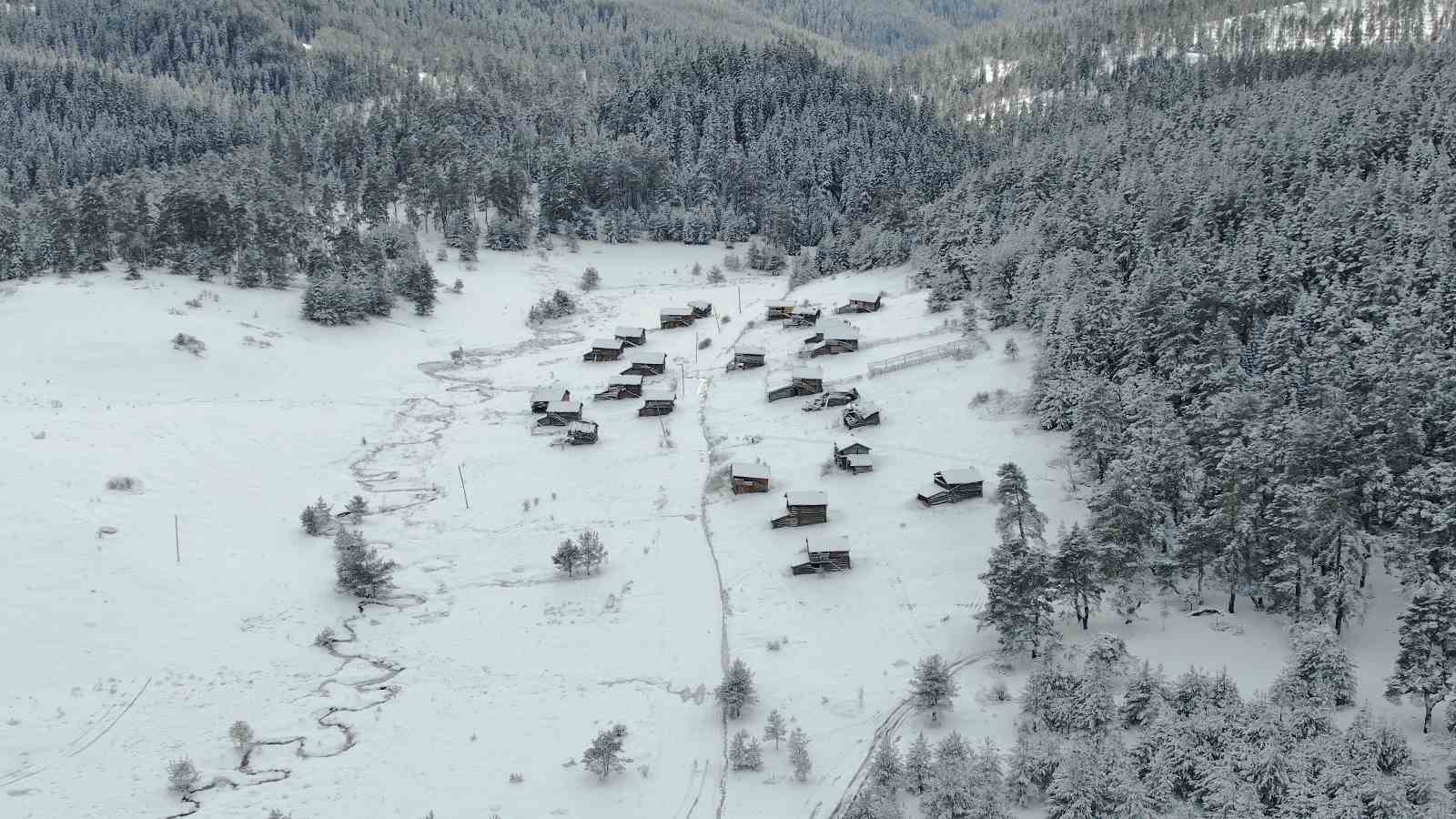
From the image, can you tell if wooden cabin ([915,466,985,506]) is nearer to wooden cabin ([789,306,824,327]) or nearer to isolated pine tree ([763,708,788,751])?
isolated pine tree ([763,708,788,751])

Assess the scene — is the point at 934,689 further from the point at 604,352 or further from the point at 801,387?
the point at 604,352

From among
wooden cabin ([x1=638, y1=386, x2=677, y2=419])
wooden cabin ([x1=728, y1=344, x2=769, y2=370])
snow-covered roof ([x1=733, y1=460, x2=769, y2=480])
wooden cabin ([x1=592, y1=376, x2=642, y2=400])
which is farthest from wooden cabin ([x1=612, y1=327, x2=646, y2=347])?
snow-covered roof ([x1=733, y1=460, x2=769, y2=480])

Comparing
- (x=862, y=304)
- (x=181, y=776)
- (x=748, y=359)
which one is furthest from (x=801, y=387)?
(x=181, y=776)

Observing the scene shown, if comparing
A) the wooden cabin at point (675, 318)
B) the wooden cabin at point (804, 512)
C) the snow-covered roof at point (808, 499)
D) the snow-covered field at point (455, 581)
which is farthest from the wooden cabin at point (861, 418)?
the wooden cabin at point (675, 318)

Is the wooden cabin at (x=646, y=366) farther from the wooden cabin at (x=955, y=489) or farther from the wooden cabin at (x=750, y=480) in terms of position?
the wooden cabin at (x=955, y=489)

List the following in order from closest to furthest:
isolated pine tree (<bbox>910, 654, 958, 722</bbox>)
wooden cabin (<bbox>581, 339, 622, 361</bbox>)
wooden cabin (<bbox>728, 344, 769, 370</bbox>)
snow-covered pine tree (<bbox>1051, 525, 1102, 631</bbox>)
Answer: isolated pine tree (<bbox>910, 654, 958, 722</bbox>)
snow-covered pine tree (<bbox>1051, 525, 1102, 631</bbox>)
wooden cabin (<bbox>728, 344, 769, 370</bbox>)
wooden cabin (<bbox>581, 339, 622, 361</bbox>)

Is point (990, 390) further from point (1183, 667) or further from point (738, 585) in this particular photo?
point (1183, 667)
